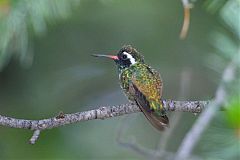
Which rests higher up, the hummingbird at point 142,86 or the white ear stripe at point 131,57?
the white ear stripe at point 131,57

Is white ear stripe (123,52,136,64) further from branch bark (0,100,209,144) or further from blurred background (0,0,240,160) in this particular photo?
blurred background (0,0,240,160)

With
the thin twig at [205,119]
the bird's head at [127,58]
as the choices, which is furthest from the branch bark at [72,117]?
the bird's head at [127,58]

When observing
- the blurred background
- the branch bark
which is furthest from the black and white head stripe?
the blurred background

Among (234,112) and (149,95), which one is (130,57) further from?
(234,112)

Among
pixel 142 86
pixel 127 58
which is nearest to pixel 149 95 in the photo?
pixel 142 86

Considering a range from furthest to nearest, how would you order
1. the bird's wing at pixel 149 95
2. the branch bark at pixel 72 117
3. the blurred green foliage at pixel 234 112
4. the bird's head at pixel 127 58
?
1. the bird's head at pixel 127 58
2. the bird's wing at pixel 149 95
3. the branch bark at pixel 72 117
4. the blurred green foliage at pixel 234 112

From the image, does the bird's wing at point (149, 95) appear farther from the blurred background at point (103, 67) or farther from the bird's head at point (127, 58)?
the blurred background at point (103, 67)

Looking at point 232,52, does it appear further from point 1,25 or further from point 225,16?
point 1,25

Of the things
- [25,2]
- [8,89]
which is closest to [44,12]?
[25,2]
